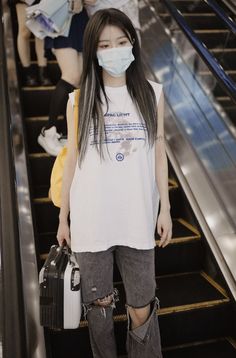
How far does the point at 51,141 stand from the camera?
3105mm

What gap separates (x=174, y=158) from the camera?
341cm

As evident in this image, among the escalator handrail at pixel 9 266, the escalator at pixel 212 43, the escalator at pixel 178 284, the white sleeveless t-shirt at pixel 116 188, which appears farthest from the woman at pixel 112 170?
the escalator at pixel 212 43

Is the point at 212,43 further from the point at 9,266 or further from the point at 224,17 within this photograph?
the point at 9,266

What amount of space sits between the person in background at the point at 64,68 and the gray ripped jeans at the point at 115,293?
1472 millimetres

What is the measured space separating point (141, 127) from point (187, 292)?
1318 millimetres

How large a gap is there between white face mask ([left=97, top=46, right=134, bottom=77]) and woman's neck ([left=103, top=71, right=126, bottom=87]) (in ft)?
0.09

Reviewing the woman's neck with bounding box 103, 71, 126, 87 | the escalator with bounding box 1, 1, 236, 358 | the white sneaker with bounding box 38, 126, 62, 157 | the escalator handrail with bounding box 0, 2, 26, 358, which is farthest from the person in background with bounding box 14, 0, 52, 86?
the woman's neck with bounding box 103, 71, 126, 87

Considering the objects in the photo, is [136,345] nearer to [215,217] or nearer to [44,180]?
[215,217]

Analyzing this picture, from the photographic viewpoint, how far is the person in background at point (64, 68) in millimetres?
2961

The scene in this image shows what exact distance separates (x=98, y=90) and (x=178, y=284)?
1.49 m

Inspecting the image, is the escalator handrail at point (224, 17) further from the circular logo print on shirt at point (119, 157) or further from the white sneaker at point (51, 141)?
the circular logo print on shirt at point (119, 157)

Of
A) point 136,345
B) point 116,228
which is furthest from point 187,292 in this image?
point 116,228

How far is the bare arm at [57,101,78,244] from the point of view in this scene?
1692mm

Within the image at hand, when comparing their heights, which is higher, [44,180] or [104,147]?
[104,147]
